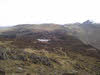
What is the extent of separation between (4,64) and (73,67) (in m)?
5.03

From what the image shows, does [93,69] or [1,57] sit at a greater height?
[1,57]

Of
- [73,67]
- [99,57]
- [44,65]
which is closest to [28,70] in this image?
[44,65]

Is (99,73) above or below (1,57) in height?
below

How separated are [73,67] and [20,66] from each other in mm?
4003

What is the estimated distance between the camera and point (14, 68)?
829cm

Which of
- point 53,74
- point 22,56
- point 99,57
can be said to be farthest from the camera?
point 99,57

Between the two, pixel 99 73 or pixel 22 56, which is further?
pixel 22 56

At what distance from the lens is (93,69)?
984cm

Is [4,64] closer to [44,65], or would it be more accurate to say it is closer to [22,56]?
[22,56]

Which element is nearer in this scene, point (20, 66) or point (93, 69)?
point (20, 66)

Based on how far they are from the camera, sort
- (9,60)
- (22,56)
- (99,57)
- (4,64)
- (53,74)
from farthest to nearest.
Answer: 1. (99,57)
2. (22,56)
3. (9,60)
4. (4,64)
5. (53,74)

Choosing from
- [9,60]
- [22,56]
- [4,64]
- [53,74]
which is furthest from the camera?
[22,56]

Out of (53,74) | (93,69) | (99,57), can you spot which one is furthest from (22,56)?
(99,57)

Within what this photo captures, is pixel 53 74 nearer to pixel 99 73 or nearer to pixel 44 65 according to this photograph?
pixel 44 65
